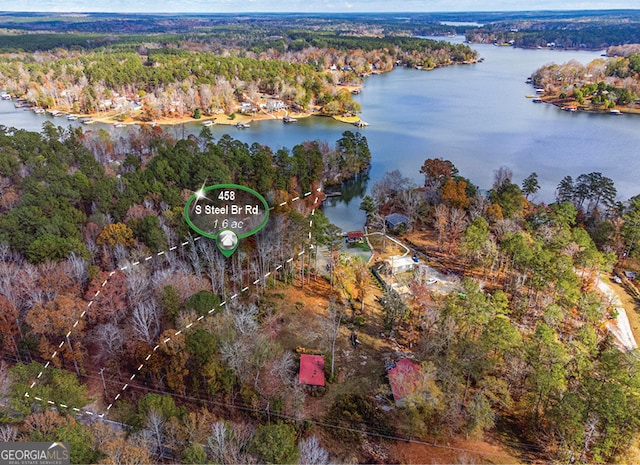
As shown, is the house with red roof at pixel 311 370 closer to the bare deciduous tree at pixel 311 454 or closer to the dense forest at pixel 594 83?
the bare deciduous tree at pixel 311 454

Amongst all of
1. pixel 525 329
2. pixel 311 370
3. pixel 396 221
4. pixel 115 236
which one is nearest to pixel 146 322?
pixel 115 236

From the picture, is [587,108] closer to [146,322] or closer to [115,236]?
[115,236]

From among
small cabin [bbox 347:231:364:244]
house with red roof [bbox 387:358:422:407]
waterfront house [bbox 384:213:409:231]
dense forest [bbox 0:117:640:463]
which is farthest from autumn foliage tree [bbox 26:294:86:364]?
waterfront house [bbox 384:213:409:231]

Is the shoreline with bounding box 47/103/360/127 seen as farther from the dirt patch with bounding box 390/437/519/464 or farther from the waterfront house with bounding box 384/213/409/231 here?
the dirt patch with bounding box 390/437/519/464

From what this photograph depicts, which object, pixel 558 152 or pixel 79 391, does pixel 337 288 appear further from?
pixel 558 152

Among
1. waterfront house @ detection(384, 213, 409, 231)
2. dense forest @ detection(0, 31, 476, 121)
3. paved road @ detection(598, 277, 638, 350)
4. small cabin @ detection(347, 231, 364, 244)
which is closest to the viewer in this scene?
paved road @ detection(598, 277, 638, 350)
